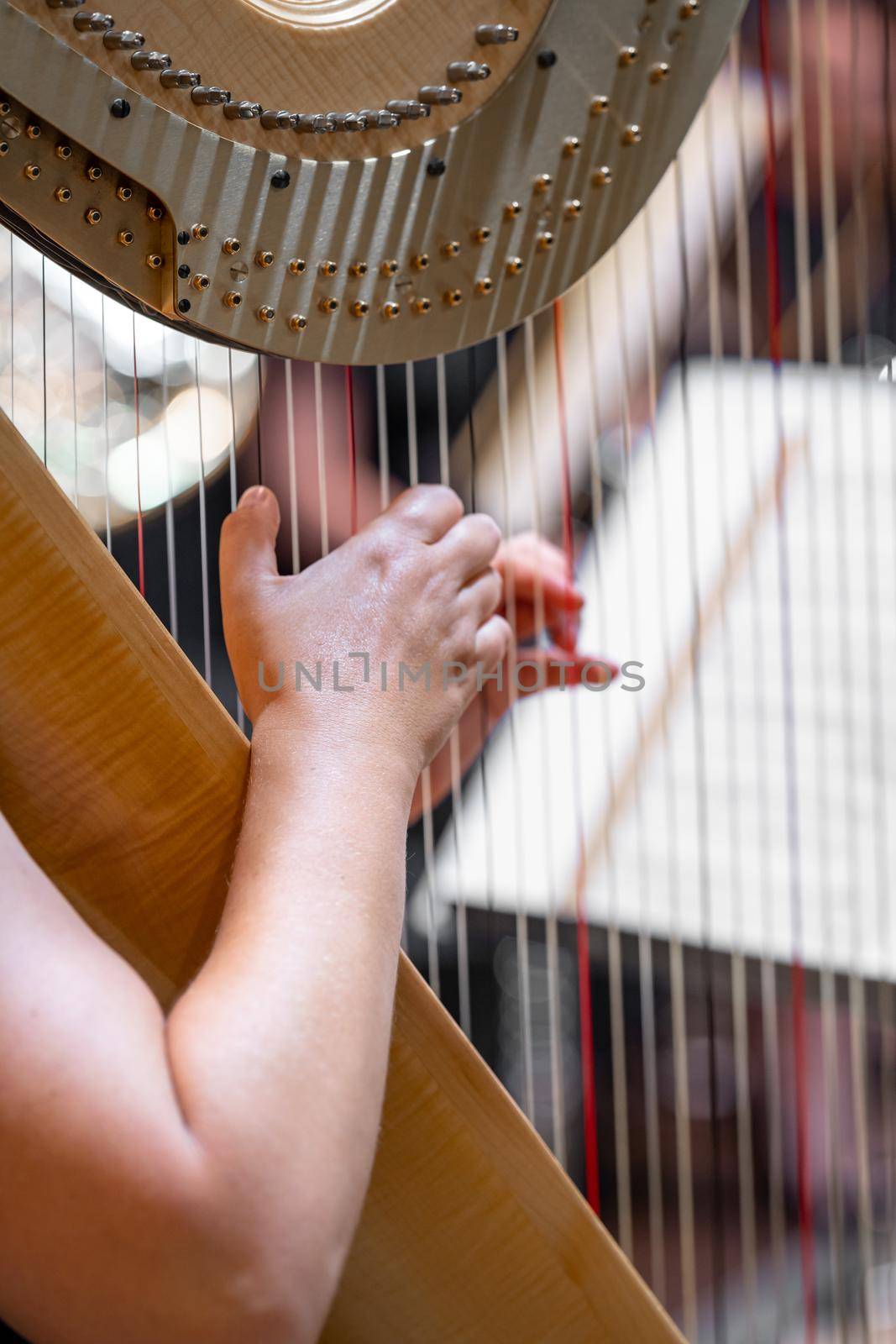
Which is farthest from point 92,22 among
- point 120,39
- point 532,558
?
point 532,558

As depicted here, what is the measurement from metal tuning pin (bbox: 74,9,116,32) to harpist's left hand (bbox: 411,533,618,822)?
57 cm

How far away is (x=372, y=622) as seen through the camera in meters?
0.83

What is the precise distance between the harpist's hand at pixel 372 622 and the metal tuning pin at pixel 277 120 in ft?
0.72

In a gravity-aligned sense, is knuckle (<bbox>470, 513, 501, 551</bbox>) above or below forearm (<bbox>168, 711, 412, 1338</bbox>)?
above

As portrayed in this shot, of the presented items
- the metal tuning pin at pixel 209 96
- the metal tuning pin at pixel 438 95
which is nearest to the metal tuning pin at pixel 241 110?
the metal tuning pin at pixel 209 96

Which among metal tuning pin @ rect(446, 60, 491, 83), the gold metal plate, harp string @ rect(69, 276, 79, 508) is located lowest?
harp string @ rect(69, 276, 79, 508)

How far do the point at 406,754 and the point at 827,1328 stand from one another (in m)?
1.68

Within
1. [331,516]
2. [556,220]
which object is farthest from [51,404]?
[556,220]

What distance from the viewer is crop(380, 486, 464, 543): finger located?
0.89 m

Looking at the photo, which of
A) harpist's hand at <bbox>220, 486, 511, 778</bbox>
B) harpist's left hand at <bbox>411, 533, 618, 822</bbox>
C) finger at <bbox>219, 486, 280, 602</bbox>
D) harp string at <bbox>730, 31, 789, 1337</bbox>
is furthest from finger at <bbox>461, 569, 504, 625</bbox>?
harp string at <bbox>730, 31, 789, 1337</bbox>

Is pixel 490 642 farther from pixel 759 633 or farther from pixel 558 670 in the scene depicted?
pixel 759 633

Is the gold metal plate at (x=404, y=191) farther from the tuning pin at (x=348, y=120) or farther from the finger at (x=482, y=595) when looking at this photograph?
the finger at (x=482, y=595)

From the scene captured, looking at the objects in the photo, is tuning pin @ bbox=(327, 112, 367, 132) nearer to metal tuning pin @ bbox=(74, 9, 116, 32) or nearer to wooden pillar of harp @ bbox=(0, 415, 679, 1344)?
metal tuning pin @ bbox=(74, 9, 116, 32)

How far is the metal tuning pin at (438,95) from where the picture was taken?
2.63 ft
